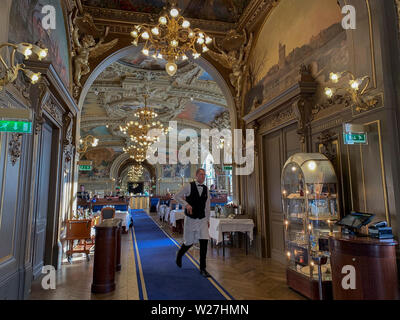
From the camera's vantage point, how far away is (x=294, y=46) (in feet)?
15.9

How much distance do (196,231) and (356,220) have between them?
2.43 metres

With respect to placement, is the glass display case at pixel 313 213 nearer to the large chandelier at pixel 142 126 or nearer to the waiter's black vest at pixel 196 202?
the waiter's black vest at pixel 196 202

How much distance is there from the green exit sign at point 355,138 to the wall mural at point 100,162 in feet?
77.5

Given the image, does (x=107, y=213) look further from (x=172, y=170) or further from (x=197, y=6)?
(x=172, y=170)

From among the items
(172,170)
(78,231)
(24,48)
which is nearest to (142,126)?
(78,231)

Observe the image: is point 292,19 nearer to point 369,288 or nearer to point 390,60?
point 390,60

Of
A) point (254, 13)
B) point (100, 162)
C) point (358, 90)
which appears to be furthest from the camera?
point (100, 162)

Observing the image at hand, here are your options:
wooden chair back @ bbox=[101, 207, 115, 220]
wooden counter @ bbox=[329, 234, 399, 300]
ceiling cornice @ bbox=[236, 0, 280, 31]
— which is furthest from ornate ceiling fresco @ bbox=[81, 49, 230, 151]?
wooden counter @ bbox=[329, 234, 399, 300]

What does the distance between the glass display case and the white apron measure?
1405mm

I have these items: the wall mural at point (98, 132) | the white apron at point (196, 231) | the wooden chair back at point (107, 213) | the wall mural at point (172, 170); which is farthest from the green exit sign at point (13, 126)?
the wall mural at point (172, 170)

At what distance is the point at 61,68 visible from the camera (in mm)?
5078

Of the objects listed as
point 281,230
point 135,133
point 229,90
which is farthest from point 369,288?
point 135,133

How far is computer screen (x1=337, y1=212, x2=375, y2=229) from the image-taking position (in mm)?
2643

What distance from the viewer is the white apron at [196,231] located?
4328 mm
